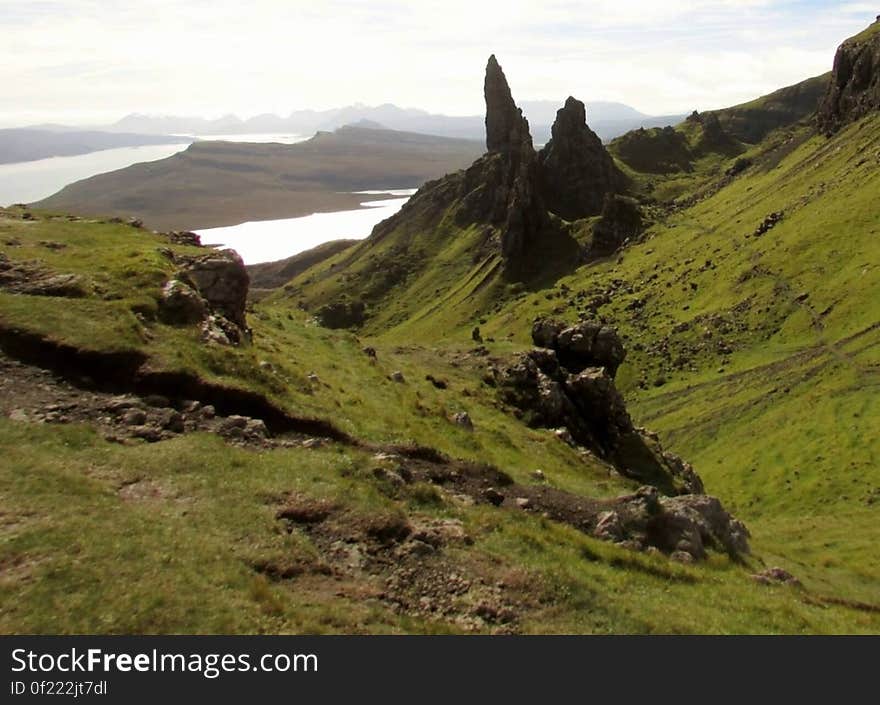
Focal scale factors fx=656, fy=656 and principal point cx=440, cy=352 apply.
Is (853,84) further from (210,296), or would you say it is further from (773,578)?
(210,296)

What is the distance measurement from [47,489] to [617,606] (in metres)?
18.3

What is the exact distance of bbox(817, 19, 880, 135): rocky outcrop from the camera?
545 feet

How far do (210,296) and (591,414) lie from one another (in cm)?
3100

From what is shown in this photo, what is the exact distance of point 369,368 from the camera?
50.5 m

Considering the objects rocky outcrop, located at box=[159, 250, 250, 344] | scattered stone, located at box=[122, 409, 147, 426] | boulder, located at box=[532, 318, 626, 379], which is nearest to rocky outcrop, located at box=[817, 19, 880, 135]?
boulder, located at box=[532, 318, 626, 379]

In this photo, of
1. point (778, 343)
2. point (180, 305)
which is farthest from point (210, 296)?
point (778, 343)

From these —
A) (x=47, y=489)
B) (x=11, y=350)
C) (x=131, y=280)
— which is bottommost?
(x=47, y=489)

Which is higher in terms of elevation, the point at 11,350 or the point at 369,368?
the point at 11,350

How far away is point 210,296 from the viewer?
1636 inches

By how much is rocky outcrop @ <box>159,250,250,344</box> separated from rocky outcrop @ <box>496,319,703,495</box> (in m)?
22.1

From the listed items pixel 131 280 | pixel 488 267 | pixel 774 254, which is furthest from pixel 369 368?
pixel 488 267
